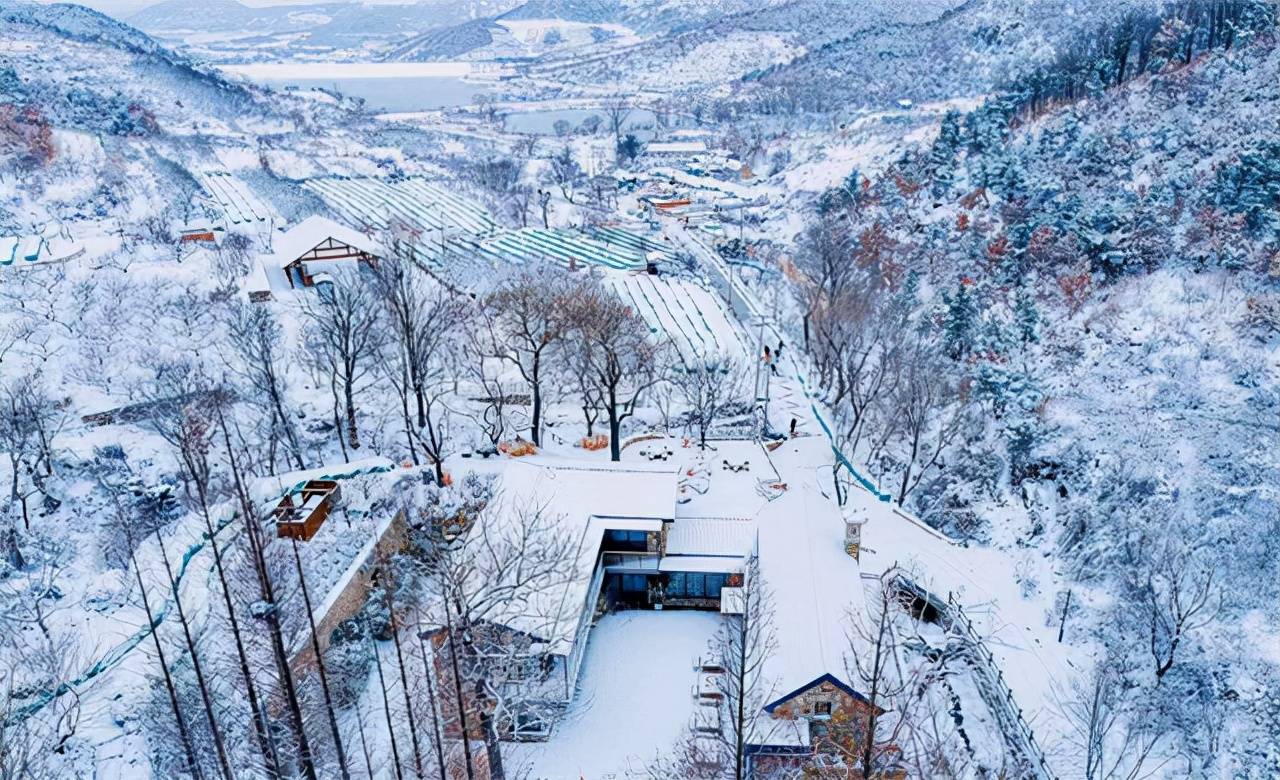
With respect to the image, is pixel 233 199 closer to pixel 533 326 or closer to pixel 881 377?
pixel 533 326

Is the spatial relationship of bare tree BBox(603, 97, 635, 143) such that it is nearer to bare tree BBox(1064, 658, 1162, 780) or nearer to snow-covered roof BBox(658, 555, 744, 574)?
snow-covered roof BBox(658, 555, 744, 574)

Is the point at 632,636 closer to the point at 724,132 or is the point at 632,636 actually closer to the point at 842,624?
the point at 842,624

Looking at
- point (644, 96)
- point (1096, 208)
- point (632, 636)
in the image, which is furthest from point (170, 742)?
point (644, 96)

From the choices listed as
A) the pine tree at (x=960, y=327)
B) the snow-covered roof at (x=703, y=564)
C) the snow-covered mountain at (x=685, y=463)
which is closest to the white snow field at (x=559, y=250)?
the snow-covered mountain at (x=685, y=463)

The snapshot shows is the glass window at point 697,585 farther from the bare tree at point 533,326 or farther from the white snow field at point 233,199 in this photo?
the white snow field at point 233,199

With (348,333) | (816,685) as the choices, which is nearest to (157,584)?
(348,333)

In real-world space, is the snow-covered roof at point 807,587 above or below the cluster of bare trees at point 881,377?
below
